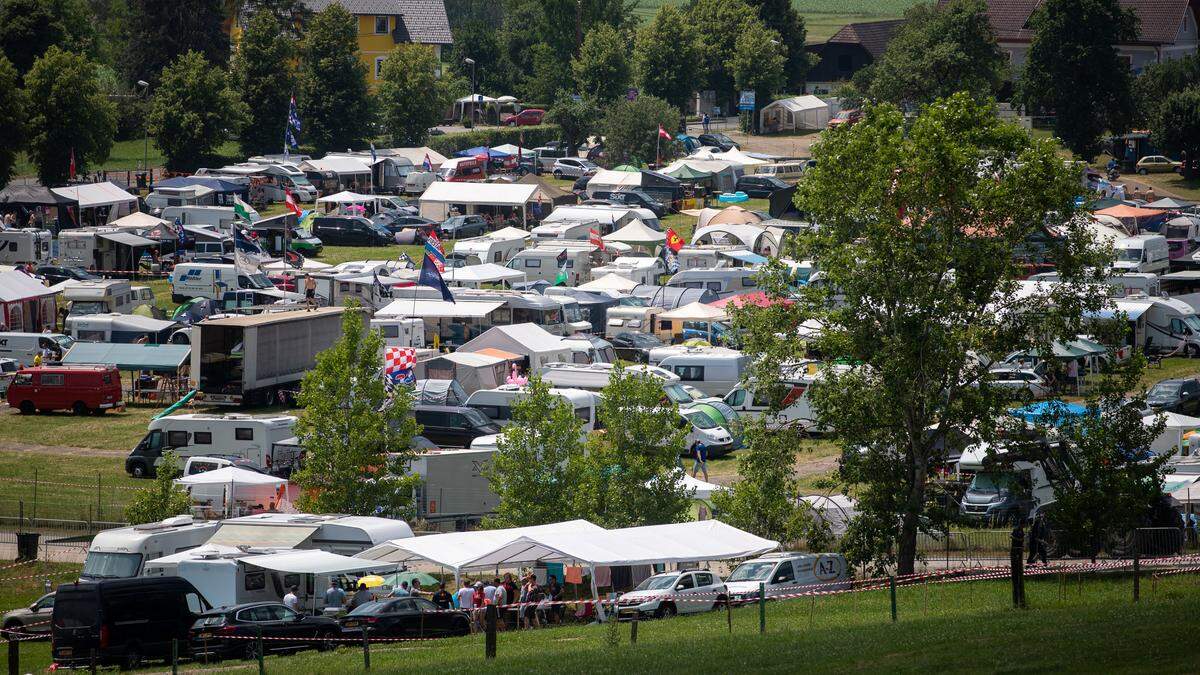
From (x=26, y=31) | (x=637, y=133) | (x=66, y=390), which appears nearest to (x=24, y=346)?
(x=66, y=390)

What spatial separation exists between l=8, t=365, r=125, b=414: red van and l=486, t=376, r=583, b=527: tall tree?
1721cm

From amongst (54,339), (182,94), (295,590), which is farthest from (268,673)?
(182,94)

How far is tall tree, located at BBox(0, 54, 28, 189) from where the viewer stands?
6575cm

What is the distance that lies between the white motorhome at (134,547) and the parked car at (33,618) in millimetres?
1149

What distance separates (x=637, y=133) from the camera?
81.0 metres

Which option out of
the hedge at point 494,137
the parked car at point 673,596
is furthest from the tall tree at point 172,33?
the parked car at point 673,596

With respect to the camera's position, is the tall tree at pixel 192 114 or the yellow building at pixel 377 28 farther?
the yellow building at pixel 377 28

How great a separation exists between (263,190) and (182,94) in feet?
31.7

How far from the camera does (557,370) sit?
129ft

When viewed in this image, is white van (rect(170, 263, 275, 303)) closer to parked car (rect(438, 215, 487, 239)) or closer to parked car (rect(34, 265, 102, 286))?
parked car (rect(34, 265, 102, 286))

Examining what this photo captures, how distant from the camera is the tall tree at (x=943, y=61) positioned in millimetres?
79062

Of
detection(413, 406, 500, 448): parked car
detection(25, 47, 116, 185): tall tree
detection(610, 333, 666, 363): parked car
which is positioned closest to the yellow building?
detection(25, 47, 116, 185): tall tree

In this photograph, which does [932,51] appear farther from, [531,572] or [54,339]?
[531,572]

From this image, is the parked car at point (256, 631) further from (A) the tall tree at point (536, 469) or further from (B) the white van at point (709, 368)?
(B) the white van at point (709, 368)
